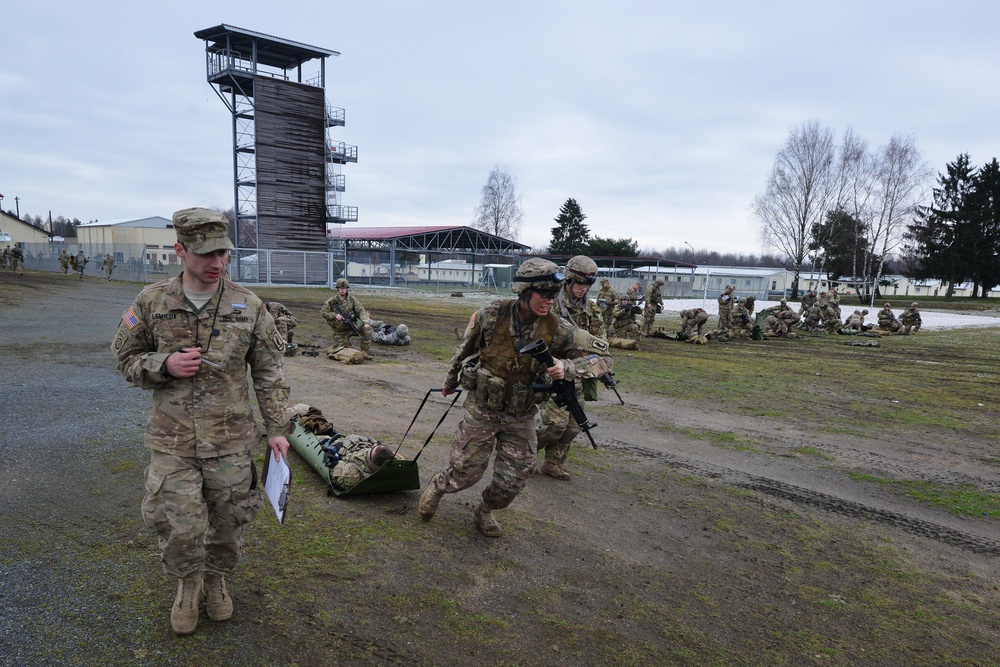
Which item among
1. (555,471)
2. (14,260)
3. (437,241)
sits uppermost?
(437,241)

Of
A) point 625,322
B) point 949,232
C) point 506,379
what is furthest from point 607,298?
point 949,232

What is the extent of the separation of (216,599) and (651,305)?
17225mm

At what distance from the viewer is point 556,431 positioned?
5.80 metres

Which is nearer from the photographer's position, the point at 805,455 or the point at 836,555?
the point at 836,555

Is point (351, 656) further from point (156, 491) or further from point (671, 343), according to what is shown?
point (671, 343)

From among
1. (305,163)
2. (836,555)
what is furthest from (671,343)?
(305,163)

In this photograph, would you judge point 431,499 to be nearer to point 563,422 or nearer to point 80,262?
point 563,422

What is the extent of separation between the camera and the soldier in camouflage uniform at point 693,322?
18.4m

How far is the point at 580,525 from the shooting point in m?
4.91

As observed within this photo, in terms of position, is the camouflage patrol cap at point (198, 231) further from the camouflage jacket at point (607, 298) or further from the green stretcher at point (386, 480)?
the camouflage jacket at point (607, 298)

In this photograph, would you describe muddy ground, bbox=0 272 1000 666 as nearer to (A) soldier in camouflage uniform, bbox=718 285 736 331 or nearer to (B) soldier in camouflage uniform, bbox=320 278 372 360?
(B) soldier in camouflage uniform, bbox=320 278 372 360

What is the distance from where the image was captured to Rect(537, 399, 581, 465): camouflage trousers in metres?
5.79

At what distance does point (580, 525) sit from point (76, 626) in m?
3.36

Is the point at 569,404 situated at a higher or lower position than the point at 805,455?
higher
